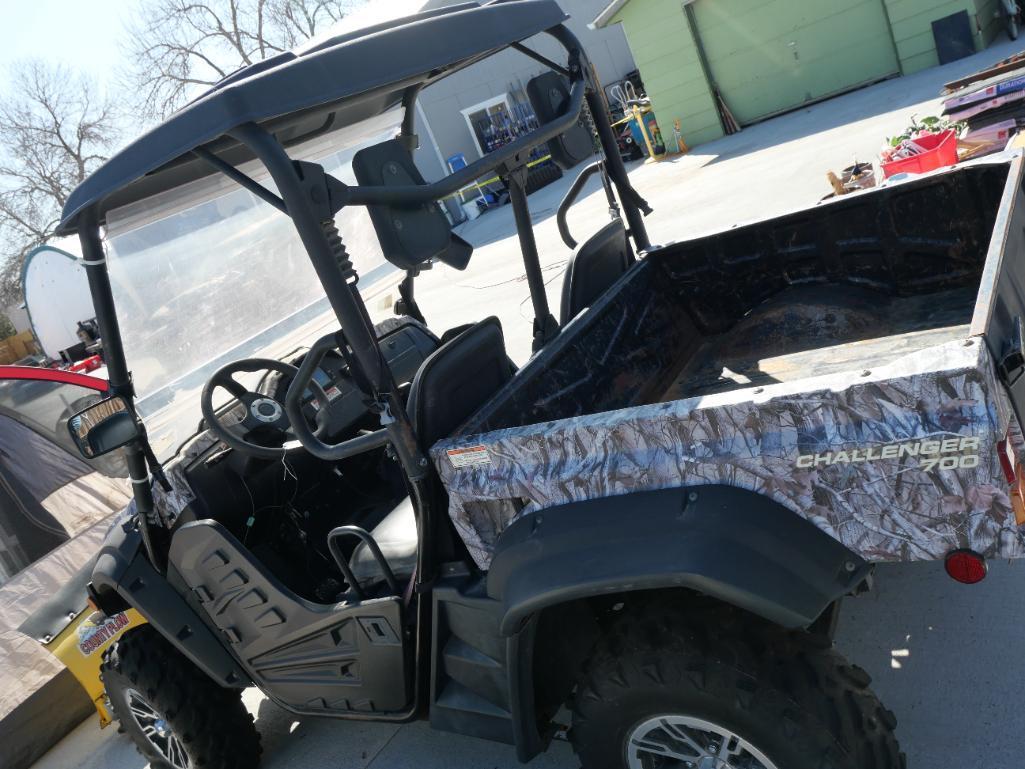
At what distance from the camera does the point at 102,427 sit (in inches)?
109

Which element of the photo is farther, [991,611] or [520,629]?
[991,611]

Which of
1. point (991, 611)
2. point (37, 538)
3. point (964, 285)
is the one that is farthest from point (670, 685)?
point (37, 538)

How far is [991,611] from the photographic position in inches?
113

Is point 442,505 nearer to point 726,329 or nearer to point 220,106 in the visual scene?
point 220,106

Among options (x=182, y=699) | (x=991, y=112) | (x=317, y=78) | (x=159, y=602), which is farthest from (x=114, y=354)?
(x=991, y=112)

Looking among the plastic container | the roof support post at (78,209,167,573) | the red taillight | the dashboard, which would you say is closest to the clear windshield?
the roof support post at (78,209,167,573)

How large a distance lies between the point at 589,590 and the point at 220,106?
1.40 metres

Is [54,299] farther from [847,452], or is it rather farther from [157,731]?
[847,452]

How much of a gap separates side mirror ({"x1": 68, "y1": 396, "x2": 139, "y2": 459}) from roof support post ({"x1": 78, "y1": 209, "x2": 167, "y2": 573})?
1.9 inches

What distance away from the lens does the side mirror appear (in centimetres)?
274

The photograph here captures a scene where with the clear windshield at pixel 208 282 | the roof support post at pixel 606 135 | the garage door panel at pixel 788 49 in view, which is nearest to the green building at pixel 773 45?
the garage door panel at pixel 788 49

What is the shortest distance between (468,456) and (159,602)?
1.54m

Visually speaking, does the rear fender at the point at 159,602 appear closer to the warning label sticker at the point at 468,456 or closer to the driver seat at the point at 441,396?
the driver seat at the point at 441,396

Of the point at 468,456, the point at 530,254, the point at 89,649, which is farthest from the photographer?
the point at 89,649
